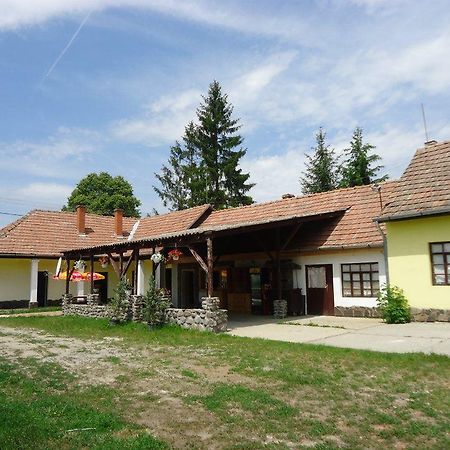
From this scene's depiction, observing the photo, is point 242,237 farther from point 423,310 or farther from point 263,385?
point 263,385

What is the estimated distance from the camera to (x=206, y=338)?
11.5 meters

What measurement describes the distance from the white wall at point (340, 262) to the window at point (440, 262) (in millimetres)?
2001

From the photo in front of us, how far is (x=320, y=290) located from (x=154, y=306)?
655cm

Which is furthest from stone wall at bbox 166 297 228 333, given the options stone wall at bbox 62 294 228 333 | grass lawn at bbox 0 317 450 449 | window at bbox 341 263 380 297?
window at bbox 341 263 380 297

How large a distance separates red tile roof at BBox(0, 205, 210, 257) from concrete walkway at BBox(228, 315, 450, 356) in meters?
9.88

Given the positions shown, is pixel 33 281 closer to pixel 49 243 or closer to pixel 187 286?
pixel 49 243

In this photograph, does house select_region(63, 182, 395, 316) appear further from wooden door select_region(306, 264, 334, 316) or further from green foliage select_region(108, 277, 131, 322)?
green foliage select_region(108, 277, 131, 322)

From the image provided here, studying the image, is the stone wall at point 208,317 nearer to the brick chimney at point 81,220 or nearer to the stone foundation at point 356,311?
the stone foundation at point 356,311

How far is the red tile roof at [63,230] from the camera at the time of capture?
24312 millimetres

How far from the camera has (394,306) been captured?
44.3 feet

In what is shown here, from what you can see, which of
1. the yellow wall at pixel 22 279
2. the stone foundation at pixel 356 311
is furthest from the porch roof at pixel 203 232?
the yellow wall at pixel 22 279

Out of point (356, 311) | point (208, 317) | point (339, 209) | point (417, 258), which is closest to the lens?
point (208, 317)

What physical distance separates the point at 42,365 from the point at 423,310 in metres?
10.4

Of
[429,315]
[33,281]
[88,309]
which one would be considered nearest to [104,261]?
[88,309]
